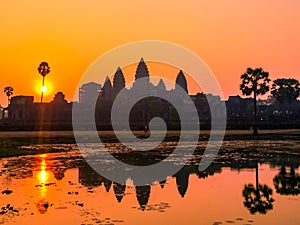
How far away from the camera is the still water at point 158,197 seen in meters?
17.2

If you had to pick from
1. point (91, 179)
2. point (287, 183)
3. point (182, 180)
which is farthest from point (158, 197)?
point (287, 183)

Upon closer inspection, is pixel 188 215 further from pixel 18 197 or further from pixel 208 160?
pixel 208 160

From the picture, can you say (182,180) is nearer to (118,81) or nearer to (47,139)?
(47,139)

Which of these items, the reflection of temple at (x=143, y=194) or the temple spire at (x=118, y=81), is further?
the temple spire at (x=118, y=81)

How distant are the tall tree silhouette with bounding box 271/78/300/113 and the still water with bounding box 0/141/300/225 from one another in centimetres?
10417

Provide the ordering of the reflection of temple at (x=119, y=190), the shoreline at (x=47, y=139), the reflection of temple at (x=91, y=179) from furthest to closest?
the shoreline at (x=47, y=139), the reflection of temple at (x=91, y=179), the reflection of temple at (x=119, y=190)

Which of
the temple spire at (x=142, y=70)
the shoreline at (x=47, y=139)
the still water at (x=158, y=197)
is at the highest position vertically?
the temple spire at (x=142, y=70)

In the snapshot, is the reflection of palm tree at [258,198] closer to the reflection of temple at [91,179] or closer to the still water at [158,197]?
the still water at [158,197]

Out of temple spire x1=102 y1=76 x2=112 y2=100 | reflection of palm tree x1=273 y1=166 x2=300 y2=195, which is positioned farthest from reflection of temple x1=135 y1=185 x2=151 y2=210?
temple spire x1=102 y1=76 x2=112 y2=100

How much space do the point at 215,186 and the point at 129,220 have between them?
31.5 feet

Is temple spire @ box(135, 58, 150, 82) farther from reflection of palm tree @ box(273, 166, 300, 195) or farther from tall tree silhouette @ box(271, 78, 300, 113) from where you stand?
reflection of palm tree @ box(273, 166, 300, 195)

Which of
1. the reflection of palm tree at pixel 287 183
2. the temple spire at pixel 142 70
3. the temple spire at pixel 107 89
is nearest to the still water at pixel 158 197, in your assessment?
the reflection of palm tree at pixel 287 183

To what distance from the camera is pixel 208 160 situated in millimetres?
39219

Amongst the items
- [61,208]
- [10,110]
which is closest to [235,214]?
[61,208]
